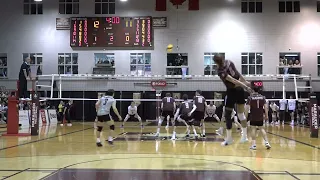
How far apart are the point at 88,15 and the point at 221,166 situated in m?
23.5

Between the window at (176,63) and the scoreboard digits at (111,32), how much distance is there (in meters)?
2.14

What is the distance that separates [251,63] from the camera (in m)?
27.7

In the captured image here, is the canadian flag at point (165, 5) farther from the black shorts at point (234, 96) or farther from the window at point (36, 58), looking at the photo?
the black shorts at point (234, 96)

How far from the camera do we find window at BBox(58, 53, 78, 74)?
2817cm

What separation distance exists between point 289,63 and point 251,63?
287 cm

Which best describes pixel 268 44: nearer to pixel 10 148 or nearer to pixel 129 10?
pixel 129 10

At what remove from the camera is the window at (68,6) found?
28506mm

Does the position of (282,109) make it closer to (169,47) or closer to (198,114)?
(169,47)

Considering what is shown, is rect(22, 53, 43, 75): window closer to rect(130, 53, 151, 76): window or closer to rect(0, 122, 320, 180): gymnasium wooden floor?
rect(130, 53, 151, 76): window

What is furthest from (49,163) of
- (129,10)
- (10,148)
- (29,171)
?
(129,10)

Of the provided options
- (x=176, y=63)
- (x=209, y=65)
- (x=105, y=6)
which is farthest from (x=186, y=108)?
(x=105, y=6)

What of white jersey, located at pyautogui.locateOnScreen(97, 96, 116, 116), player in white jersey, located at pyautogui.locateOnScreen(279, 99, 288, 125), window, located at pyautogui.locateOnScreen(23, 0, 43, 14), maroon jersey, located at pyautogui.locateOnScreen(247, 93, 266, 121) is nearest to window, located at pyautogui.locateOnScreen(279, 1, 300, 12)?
player in white jersey, located at pyautogui.locateOnScreen(279, 99, 288, 125)

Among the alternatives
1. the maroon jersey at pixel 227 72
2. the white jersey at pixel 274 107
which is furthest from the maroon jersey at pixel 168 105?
the white jersey at pixel 274 107

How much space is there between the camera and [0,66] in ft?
93.8
